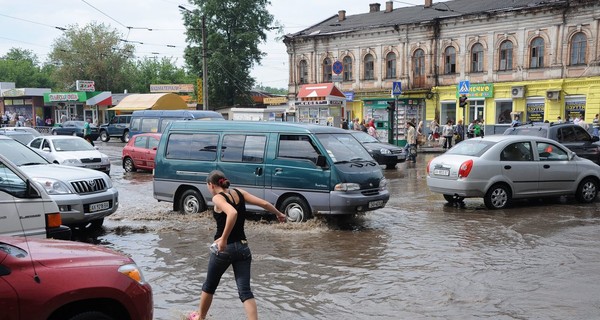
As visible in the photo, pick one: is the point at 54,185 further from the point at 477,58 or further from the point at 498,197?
the point at 477,58

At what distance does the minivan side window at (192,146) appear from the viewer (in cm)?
1142

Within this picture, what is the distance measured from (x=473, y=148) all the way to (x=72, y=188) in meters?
8.39

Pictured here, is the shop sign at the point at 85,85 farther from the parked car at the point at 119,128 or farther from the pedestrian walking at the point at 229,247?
the pedestrian walking at the point at 229,247

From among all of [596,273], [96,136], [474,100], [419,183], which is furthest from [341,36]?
[596,273]

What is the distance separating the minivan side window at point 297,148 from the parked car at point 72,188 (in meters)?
3.29

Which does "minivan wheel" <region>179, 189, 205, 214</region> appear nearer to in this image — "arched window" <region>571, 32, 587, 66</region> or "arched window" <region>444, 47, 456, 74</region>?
"arched window" <region>571, 32, 587, 66</region>

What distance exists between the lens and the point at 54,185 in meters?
9.52

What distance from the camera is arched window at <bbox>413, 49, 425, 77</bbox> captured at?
41.7 metres

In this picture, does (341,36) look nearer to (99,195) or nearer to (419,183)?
(419,183)

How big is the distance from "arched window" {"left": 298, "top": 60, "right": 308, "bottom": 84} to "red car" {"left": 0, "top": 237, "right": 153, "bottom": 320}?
45334 mm

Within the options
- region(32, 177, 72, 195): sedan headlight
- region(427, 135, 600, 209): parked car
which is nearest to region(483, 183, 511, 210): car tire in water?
region(427, 135, 600, 209): parked car

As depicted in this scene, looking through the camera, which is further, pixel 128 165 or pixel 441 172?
pixel 128 165

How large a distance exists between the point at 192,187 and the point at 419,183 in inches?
328

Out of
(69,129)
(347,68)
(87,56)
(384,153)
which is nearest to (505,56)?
(347,68)
